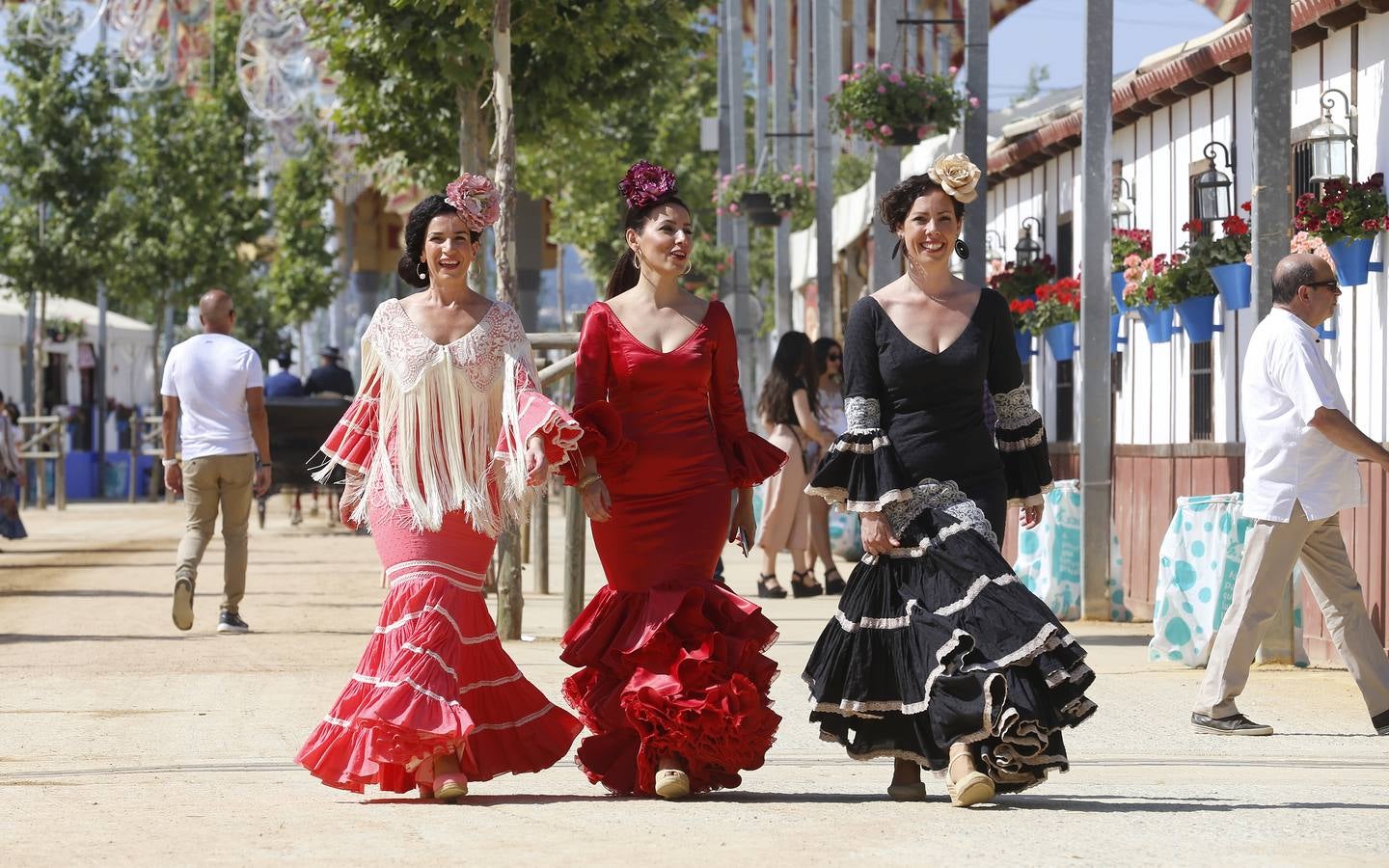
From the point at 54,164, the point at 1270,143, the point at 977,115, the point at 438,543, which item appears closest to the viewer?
the point at 438,543

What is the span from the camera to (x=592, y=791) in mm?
7629

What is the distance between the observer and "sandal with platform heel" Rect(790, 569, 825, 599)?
677 inches

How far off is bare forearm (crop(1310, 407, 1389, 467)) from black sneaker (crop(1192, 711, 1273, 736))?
3.69ft

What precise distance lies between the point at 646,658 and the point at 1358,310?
20.6ft

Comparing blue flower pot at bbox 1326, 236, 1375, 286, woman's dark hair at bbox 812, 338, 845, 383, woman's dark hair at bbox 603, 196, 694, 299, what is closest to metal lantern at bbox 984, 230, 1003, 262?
woman's dark hair at bbox 812, 338, 845, 383

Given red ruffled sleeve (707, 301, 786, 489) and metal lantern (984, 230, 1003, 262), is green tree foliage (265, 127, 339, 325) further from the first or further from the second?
red ruffled sleeve (707, 301, 786, 489)

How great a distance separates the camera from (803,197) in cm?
2836

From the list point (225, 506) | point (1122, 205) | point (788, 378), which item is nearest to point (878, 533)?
point (225, 506)

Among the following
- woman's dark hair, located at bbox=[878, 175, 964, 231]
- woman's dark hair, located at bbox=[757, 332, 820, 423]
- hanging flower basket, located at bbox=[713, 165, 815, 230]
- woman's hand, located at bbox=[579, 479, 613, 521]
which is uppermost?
hanging flower basket, located at bbox=[713, 165, 815, 230]

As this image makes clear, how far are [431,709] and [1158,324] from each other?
9450mm

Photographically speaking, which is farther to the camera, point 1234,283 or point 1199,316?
point 1199,316

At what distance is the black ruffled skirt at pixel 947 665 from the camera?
22.3 feet

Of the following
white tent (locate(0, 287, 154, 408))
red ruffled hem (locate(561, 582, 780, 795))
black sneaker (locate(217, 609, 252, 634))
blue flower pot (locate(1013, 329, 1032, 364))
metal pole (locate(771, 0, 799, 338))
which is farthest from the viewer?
white tent (locate(0, 287, 154, 408))

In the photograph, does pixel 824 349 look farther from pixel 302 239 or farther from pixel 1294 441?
pixel 302 239
